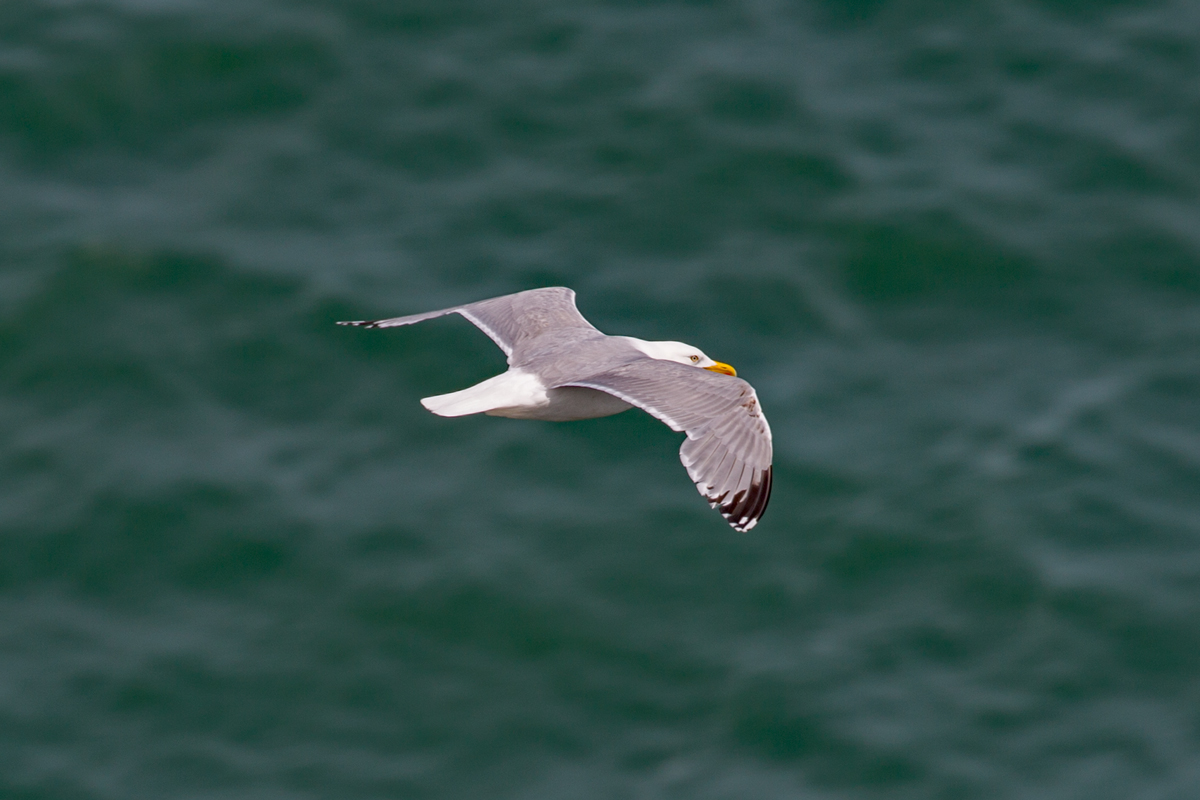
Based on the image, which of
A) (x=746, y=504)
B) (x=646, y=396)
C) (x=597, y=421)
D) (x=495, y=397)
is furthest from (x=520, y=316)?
(x=597, y=421)

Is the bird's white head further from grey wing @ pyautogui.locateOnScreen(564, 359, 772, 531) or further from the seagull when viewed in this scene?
grey wing @ pyautogui.locateOnScreen(564, 359, 772, 531)

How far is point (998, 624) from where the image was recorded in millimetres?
22422

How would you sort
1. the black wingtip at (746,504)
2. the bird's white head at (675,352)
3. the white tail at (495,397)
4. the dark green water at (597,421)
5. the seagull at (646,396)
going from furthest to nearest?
the dark green water at (597,421)
the bird's white head at (675,352)
the white tail at (495,397)
the seagull at (646,396)
the black wingtip at (746,504)

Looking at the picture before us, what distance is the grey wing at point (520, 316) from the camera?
54.2 feet

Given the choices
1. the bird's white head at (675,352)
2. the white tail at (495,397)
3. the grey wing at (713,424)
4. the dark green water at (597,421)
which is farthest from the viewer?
the dark green water at (597,421)

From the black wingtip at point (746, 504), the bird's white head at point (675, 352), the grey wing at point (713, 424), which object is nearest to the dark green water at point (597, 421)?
the bird's white head at point (675, 352)

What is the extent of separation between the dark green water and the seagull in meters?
6.46

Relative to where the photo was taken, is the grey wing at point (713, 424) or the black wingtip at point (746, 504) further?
the grey wing at point (713, 424)

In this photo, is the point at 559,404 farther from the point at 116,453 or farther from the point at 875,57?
the point at 875,57

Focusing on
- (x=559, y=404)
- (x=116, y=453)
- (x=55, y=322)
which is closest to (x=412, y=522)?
(x=116, y=453)

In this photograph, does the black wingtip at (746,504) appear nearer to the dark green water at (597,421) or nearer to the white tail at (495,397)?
the white tail at (495,397)

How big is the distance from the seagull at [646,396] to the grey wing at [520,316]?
2 centimetres

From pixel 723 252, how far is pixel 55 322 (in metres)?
8.08

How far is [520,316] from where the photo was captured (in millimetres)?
16828
